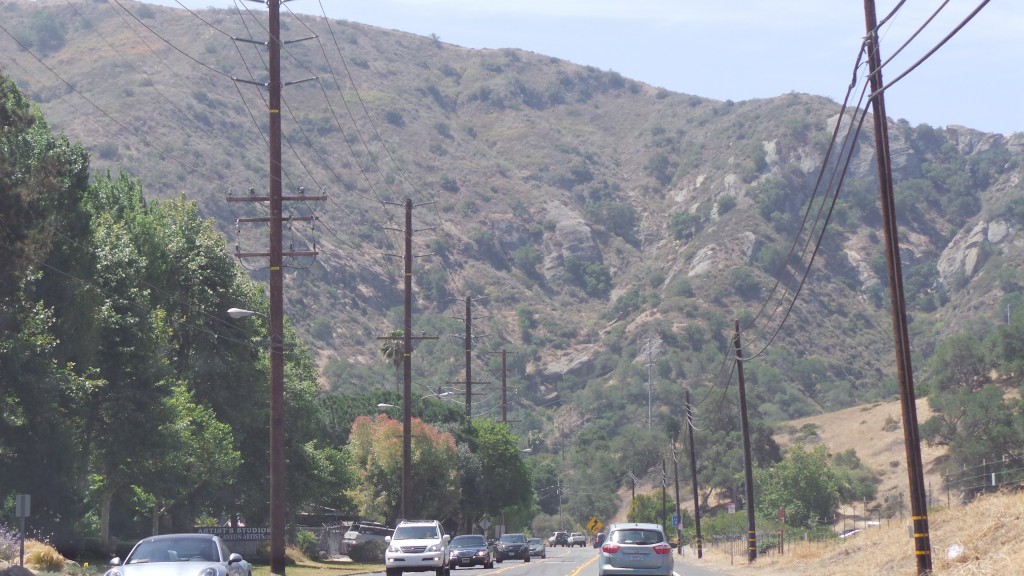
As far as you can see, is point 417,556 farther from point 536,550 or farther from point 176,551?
point 536,550

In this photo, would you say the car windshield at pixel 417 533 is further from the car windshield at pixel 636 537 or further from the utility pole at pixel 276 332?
the car windshield at pixel 636 537

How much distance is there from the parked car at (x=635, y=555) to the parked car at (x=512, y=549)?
32203mm

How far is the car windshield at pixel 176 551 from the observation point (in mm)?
20422

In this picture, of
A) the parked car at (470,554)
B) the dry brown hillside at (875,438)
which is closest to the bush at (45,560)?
the parked car at (470,554)

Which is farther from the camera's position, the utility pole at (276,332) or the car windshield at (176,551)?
the utility pole at (276,332)

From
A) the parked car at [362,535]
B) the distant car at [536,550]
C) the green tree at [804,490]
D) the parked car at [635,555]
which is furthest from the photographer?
the green tree at [804,490]

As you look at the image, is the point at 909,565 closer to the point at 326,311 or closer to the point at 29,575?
the point at 29,575

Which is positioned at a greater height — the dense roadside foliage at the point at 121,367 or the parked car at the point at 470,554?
the dense roadside foliage at the point at 121,367

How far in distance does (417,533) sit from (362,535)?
24.4m

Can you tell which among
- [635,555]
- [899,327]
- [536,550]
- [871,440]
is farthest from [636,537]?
[871,440]

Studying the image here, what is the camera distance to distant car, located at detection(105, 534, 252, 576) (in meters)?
19.4

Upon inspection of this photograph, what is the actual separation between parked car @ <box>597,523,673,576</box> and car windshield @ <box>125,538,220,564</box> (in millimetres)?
13661

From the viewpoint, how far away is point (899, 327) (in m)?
25.5

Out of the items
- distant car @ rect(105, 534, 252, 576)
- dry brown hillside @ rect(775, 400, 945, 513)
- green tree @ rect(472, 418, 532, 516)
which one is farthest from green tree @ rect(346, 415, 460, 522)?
distant car @ rect(105, 534, 252, 576)
